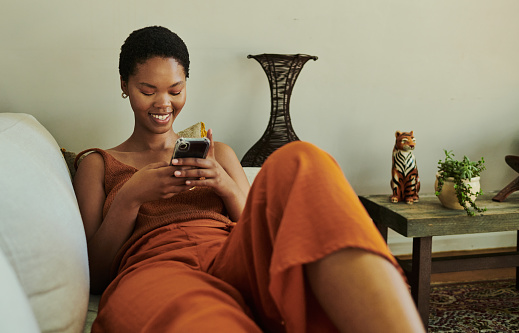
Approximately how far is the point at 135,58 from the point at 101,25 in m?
0.69

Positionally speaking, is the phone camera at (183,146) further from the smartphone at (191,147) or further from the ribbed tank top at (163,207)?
the ribbed tank top at (163,207)

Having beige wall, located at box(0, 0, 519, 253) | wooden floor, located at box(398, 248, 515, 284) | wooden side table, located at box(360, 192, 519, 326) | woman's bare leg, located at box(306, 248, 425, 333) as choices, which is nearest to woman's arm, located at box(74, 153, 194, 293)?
woman's bare leg, located at box(306, 248, 425, 333)

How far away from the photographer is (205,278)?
957 millimetres

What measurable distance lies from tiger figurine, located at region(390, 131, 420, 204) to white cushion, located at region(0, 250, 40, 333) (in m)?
1.59

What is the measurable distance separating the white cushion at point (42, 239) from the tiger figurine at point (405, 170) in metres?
1.36

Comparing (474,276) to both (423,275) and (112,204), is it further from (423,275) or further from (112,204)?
(112,204)

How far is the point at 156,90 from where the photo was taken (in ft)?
4.66

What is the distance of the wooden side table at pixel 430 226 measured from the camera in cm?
174

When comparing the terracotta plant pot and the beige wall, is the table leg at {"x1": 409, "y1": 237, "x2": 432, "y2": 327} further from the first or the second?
the beige wall

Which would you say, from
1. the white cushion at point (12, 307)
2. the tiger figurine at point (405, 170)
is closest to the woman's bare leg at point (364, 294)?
the white cushion at point (12, 307)

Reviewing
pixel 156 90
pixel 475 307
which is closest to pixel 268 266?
pixel 156 90

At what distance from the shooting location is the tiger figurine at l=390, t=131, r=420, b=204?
1.96 meters

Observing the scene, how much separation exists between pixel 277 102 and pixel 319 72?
1.12ft

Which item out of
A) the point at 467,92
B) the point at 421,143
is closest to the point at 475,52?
the point at 467,92
